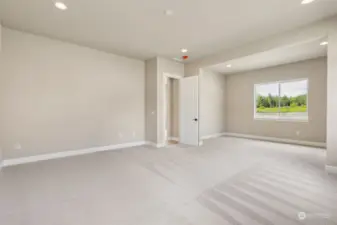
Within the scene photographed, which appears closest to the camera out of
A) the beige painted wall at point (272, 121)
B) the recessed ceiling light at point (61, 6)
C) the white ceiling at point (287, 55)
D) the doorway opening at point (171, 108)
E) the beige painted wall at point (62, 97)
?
the recessed ceiling light at point (61, 6)

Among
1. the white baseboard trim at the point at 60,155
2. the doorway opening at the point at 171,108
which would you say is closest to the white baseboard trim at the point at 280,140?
the doorway opening at the point at 171,108

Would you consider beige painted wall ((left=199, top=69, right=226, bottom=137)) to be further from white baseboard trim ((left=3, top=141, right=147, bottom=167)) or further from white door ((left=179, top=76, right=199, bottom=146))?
white baseboard trim ((left=3, top=141, right=147, bottom=167))

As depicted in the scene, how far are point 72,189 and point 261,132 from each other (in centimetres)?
646

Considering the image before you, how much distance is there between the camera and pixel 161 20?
10.5 ft

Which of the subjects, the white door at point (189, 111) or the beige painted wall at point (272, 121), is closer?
the beige painted wall at point (272, 121)

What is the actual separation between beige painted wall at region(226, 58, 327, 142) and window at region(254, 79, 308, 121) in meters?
0.21

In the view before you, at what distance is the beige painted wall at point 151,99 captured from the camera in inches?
213

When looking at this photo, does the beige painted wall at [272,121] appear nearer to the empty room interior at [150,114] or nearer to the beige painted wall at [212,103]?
the empty room interior at [150,114]

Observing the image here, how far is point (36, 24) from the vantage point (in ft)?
10.9

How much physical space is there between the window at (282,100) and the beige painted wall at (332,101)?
120 inches

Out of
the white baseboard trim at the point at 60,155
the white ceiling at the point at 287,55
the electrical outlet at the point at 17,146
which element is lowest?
the white baseboard trim at the point at 60,155

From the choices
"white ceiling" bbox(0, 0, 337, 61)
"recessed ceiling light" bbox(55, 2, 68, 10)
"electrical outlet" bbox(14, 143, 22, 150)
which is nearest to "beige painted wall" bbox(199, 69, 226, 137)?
"white ceiling" bbox(0, 0, 337, 61)

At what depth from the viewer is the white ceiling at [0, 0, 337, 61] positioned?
274 centimetres

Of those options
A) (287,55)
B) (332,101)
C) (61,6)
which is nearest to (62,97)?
(61,6)
